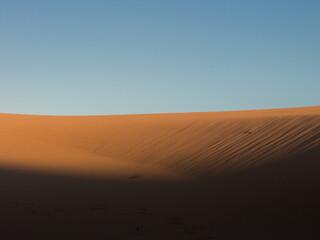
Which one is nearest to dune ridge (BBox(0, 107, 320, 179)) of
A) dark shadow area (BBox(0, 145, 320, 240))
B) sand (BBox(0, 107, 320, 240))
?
sand (BBox(0, 107, 320, 240))

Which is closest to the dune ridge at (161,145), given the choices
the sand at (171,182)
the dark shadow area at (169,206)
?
the sand at (171,182)

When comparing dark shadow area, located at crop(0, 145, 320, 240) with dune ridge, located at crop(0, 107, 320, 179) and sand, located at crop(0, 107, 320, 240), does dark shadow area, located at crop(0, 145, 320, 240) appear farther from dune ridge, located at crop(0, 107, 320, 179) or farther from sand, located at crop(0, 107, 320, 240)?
dune ridge, located at crop(0, 107, 320, 179)

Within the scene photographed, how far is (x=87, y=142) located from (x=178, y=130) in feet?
14.9

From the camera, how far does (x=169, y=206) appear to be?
7434 millimetres

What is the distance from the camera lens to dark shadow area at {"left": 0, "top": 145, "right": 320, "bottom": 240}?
5.59m

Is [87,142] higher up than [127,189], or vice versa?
[87,142]

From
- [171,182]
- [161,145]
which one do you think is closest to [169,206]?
[171,182]

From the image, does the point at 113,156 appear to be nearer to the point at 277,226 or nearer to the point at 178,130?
the point at 178,130

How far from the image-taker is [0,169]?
11.2 metres

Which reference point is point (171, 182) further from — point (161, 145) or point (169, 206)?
point (161, 145)

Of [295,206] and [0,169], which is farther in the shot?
[0,169]

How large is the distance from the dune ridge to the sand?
47mm

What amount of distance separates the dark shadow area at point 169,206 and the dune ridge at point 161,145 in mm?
1472

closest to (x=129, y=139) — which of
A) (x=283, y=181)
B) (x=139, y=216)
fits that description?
(x=283, y=181)
